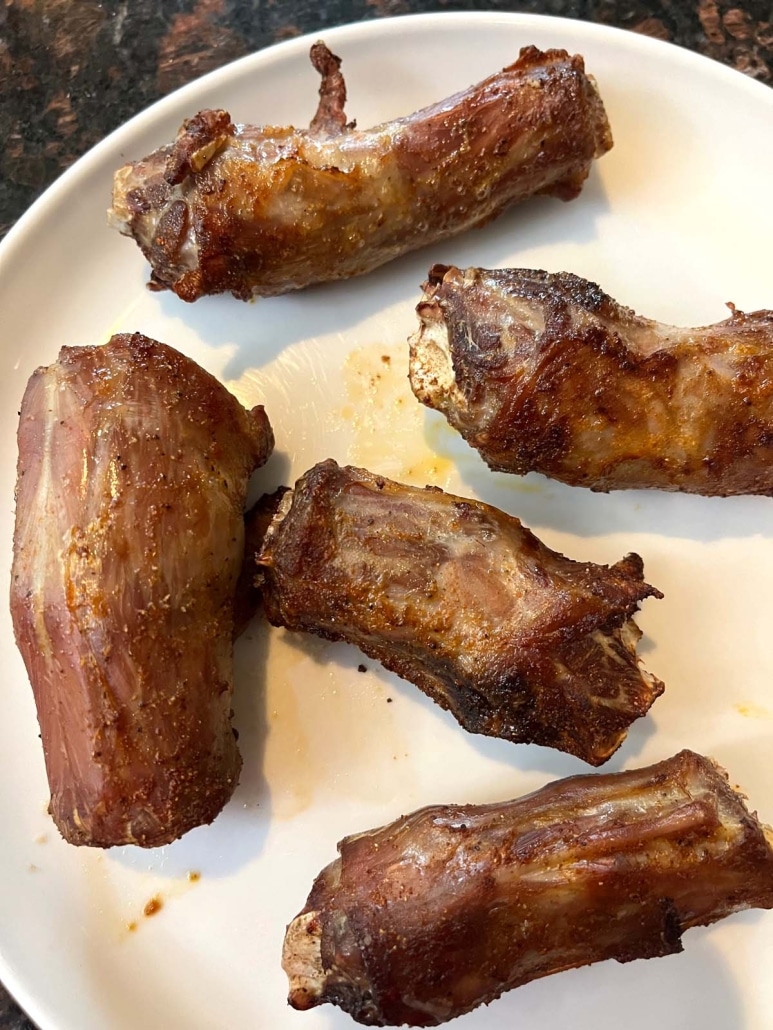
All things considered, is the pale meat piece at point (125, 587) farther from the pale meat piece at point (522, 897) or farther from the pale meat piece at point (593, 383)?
the pale meat piece at point (593, 383)

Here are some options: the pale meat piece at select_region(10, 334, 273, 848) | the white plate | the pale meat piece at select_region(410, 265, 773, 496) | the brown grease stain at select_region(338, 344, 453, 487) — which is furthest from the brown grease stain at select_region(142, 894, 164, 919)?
the pale meat piece at select_region(410, 265, 773, 496)

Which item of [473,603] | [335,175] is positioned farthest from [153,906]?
[335,175]

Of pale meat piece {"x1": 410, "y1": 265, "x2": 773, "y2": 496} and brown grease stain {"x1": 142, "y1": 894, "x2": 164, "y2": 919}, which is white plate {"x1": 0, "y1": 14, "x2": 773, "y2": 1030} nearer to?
brown grease stain {"x1": 142, "y1": 894, "x2": 164, "y2": 919}

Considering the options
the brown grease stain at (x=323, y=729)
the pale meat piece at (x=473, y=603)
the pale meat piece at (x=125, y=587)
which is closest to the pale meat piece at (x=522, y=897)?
the pale meat piece at (x=473, y=603)

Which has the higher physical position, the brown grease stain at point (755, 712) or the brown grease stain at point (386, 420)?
the brown grease stain at point (386, 420)

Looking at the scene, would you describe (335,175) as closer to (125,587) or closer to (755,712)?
(125,587)
